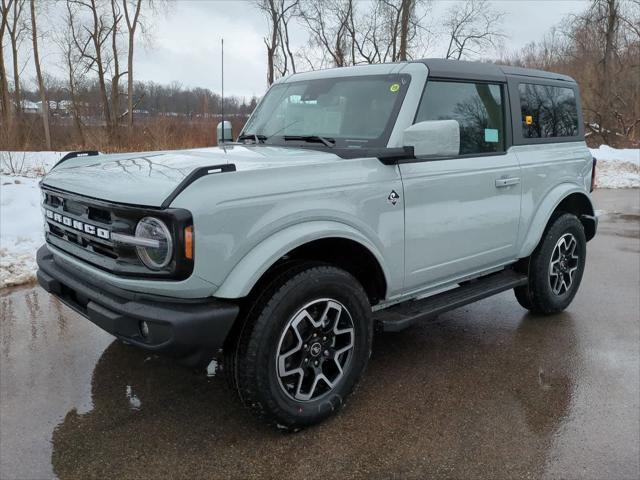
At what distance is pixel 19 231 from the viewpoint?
263 inches

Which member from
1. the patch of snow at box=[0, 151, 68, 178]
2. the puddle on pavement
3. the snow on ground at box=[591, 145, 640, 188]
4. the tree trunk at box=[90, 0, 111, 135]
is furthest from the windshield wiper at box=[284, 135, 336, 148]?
the tree trunk at box=[90, 0, 111, 135]

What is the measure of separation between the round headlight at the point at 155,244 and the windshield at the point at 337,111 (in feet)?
4.66

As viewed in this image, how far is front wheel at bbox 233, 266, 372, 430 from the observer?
268 centimetres

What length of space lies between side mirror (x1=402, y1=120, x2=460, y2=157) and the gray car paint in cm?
16

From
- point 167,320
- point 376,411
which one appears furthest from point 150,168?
point 376,411

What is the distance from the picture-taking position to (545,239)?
→ 4.49 meters

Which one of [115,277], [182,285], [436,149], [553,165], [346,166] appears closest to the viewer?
[182,285]

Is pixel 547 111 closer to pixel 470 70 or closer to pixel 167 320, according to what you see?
pixel 470 70

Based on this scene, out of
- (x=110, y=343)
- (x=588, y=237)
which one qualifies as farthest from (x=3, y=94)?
(x=588, y=237)

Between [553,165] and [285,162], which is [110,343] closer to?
[285,162]

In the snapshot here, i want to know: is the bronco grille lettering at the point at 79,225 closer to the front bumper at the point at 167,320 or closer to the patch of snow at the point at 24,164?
the front bumper at the point at 167,320

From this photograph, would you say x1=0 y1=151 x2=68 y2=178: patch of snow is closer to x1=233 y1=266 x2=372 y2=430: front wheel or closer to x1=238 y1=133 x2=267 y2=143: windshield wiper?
x1=238 y1=133 x2=267 y2=143: windshield wiper

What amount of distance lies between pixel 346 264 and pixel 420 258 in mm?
483

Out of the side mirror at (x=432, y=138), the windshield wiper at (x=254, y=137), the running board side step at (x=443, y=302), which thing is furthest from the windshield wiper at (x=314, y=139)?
the running board side step at (x=443, y=302)
